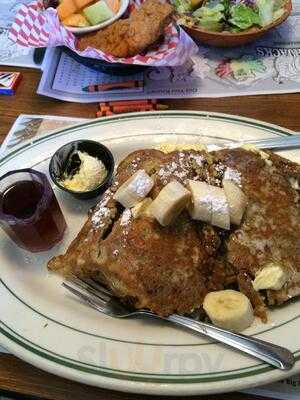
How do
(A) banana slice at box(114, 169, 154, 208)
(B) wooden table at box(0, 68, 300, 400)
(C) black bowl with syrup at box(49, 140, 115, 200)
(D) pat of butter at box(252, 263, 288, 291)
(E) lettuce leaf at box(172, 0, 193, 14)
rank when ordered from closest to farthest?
(D) pat of butter at box(252, 263, 288, 291), (A) banana slice at box(114, 169, 154, 208), (C) black bowl with syrup at box(49, 140, 115, 200), (B) wooden table at box(0, 68, 300, 400), (E) lettuce leaf at box(172, 0, 193, 14)

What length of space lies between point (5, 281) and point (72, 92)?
101 cm

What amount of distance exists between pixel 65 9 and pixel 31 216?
3.61 ft

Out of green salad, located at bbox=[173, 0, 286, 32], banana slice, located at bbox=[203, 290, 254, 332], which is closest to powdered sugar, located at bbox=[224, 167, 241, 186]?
banana slice, located at bbox=[203, 290, 254, 332]

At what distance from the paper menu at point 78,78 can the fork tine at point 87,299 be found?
3.36 ft

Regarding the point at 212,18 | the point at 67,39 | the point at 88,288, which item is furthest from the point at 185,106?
the point at 88,288

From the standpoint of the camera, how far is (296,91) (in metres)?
1.91

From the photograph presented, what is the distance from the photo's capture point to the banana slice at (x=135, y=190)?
4.09 ft

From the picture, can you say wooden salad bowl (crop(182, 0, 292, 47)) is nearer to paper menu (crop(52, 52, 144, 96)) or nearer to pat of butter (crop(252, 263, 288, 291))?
paper menu (crop(52, 52, 144, 96))

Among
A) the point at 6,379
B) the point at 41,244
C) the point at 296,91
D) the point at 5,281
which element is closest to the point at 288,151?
the point at 296,91

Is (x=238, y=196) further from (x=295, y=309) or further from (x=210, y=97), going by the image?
(x=210, y=97)

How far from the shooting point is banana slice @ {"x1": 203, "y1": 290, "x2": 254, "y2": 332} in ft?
3.60

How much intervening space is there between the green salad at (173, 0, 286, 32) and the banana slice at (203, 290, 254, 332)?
135 cm

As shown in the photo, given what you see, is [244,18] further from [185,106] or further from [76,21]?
[76,21]

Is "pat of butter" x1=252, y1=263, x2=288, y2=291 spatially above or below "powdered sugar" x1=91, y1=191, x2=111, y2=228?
below
